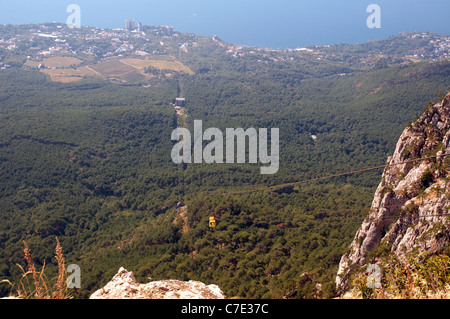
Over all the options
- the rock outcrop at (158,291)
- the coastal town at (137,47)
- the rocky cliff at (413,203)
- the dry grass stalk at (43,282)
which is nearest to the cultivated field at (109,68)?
the coastal town at (137,47)

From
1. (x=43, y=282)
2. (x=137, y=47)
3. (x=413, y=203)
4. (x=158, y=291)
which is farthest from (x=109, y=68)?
(x=43, y=282)

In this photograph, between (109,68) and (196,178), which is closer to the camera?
(196,178)

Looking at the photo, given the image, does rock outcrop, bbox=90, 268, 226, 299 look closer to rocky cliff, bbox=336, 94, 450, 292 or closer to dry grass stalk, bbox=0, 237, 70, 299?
dry grass stalk, bbox=0, 237, 70, 299

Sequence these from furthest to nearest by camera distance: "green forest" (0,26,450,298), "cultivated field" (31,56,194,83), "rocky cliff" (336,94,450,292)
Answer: "cultivated field" (31,56,194,83) < "green forest" (0,26,450,298) < "rocky cliff" (336,94,450,292)

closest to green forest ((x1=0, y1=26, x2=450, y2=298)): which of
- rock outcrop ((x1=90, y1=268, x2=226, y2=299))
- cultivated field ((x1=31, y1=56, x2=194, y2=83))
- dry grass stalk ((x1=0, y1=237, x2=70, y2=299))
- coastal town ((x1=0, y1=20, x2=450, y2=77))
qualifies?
cultivated field ((x1=31, y1=56, x2=194, y2=83))

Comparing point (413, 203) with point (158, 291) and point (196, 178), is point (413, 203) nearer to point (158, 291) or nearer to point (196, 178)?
point (158, 291)

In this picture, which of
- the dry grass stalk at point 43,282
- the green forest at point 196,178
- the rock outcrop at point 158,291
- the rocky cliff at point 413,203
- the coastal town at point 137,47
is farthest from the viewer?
the coastal town at point 137,47

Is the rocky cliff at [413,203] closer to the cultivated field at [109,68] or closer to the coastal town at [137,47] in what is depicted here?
the cultivated field at [109,68]
